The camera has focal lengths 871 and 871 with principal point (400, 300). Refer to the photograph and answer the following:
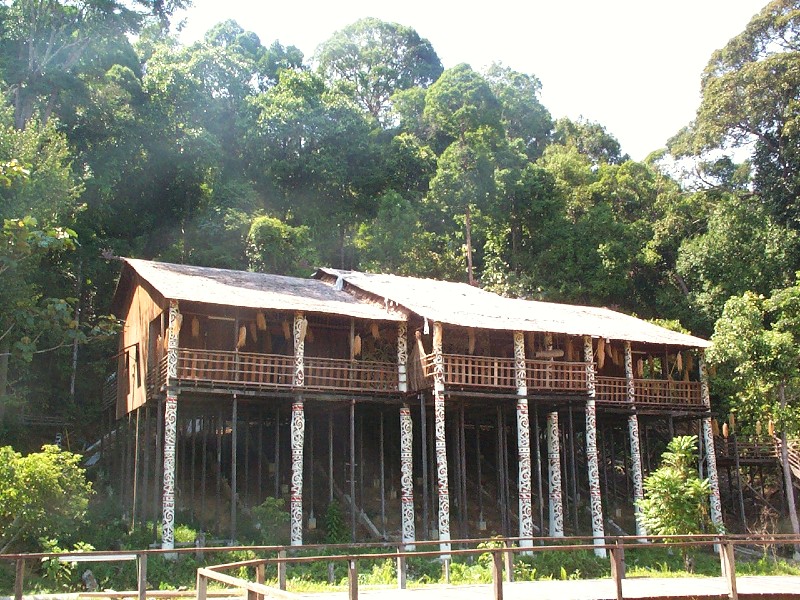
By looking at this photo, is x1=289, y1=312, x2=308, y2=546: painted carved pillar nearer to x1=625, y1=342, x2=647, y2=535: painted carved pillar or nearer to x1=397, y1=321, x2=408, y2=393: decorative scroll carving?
x1=397, y1=321, x2=408, y2=393: decorative scroll carving

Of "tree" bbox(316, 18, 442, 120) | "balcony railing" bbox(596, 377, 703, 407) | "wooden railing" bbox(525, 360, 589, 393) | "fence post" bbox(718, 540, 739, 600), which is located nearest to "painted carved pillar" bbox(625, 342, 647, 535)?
"balcony railing" bbox(596, 377, 703, 407)

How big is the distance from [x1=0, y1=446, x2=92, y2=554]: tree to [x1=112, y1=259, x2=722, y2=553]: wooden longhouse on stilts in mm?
2048

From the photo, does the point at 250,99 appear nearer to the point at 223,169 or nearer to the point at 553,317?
the point at 223,169

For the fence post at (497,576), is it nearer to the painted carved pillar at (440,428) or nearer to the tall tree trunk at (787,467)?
the painted carved pillar at (440,428)

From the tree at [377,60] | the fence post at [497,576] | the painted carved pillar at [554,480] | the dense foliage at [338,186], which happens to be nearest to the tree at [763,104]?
the dense foliage at [338,186]

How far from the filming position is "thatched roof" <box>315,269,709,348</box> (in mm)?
21875

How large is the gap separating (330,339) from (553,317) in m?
6.28

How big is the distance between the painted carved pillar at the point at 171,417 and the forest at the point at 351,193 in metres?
5.60

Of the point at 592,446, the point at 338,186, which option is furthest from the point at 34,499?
the point at 338,186

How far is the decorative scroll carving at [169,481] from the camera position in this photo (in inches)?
728

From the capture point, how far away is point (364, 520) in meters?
22.6

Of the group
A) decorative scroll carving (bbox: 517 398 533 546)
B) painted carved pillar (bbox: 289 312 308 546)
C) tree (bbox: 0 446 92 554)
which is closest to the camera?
tree (bbox: 0 446 92 554)

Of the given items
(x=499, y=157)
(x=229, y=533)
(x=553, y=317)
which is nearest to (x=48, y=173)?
(x=229, y=533)

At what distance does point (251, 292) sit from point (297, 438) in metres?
3.74
